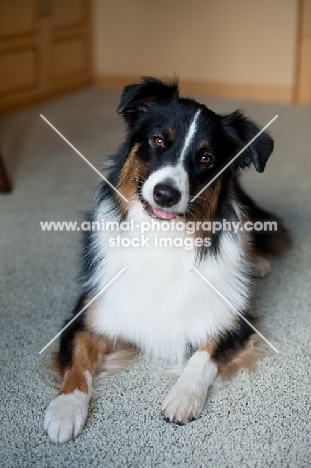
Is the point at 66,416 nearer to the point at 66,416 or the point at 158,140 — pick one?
the point at 66,416

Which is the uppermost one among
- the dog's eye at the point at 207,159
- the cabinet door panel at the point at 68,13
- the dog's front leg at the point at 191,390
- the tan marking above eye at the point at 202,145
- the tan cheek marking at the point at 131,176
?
the tan marking above eye at the point at 202,145

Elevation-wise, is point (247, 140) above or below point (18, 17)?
above

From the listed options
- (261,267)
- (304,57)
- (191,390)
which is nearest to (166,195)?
(191,390)

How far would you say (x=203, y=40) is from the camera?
20.2 ft

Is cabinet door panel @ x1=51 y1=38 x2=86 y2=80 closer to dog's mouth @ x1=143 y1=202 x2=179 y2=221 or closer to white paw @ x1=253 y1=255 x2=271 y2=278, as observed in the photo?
white paw @ x1=253 y1=255 x2=271 y2=278

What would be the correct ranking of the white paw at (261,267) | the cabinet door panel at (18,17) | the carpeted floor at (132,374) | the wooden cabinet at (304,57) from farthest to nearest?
the wooden cabinet at (304,57), the cabinet door panel at (18,17), the white paw at (261,267), the carpeted floor at (132,374)

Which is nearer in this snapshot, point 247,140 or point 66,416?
point 66,416

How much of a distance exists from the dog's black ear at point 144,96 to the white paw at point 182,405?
0.88m

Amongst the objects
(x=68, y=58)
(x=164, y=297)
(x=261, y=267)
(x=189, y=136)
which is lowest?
(x=68, y=58)

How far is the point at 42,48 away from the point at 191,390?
15.5 feet

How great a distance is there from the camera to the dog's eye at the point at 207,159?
176 cm

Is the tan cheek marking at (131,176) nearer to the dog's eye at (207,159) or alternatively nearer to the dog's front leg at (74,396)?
the dog's eye at (207,159)

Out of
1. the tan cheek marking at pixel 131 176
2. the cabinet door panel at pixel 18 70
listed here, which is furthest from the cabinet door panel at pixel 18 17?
the tan cheek marking at pixel 131 176

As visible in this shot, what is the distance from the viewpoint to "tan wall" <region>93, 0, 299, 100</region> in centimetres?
589
